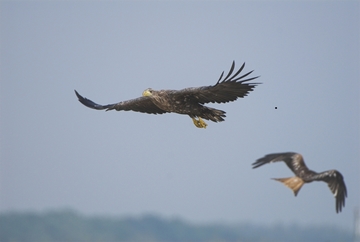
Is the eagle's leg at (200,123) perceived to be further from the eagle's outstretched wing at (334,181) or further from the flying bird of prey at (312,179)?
the eagle's outstretched wing at (334,181)

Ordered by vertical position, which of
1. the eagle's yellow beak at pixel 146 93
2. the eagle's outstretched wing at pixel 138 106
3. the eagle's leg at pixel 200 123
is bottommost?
the eagle's leg at pixel 200 123

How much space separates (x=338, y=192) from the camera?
2083cm

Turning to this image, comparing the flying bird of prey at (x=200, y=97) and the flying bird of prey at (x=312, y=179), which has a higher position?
the flying bird of prey at (x=200, y=97)

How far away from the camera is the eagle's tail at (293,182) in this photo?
67.7 ft

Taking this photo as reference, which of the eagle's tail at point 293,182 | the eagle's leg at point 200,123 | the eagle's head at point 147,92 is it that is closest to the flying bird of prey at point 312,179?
the eagle's tail at point 293,182

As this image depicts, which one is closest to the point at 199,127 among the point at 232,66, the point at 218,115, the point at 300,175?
the point at 218,115

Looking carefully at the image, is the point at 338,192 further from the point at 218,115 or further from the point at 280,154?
the point at 218,115

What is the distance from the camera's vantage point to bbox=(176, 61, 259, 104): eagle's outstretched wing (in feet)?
57.0

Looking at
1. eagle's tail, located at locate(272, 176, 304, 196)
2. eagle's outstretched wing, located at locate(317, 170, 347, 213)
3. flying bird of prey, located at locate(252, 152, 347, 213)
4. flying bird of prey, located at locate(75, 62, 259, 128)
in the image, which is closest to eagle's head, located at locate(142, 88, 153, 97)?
flying bird of prey, located at locate(75, 62, 259, 128)

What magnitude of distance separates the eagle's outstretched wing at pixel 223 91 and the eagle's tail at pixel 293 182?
3.32m

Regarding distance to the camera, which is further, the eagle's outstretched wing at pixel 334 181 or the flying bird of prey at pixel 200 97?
the eagle's outstretched wing at pixel 334 181

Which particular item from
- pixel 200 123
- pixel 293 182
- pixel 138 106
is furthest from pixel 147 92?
pixel 293 182

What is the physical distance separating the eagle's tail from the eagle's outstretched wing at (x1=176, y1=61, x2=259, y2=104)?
10.9 ft

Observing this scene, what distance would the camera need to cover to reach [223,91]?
17734 millimetres
